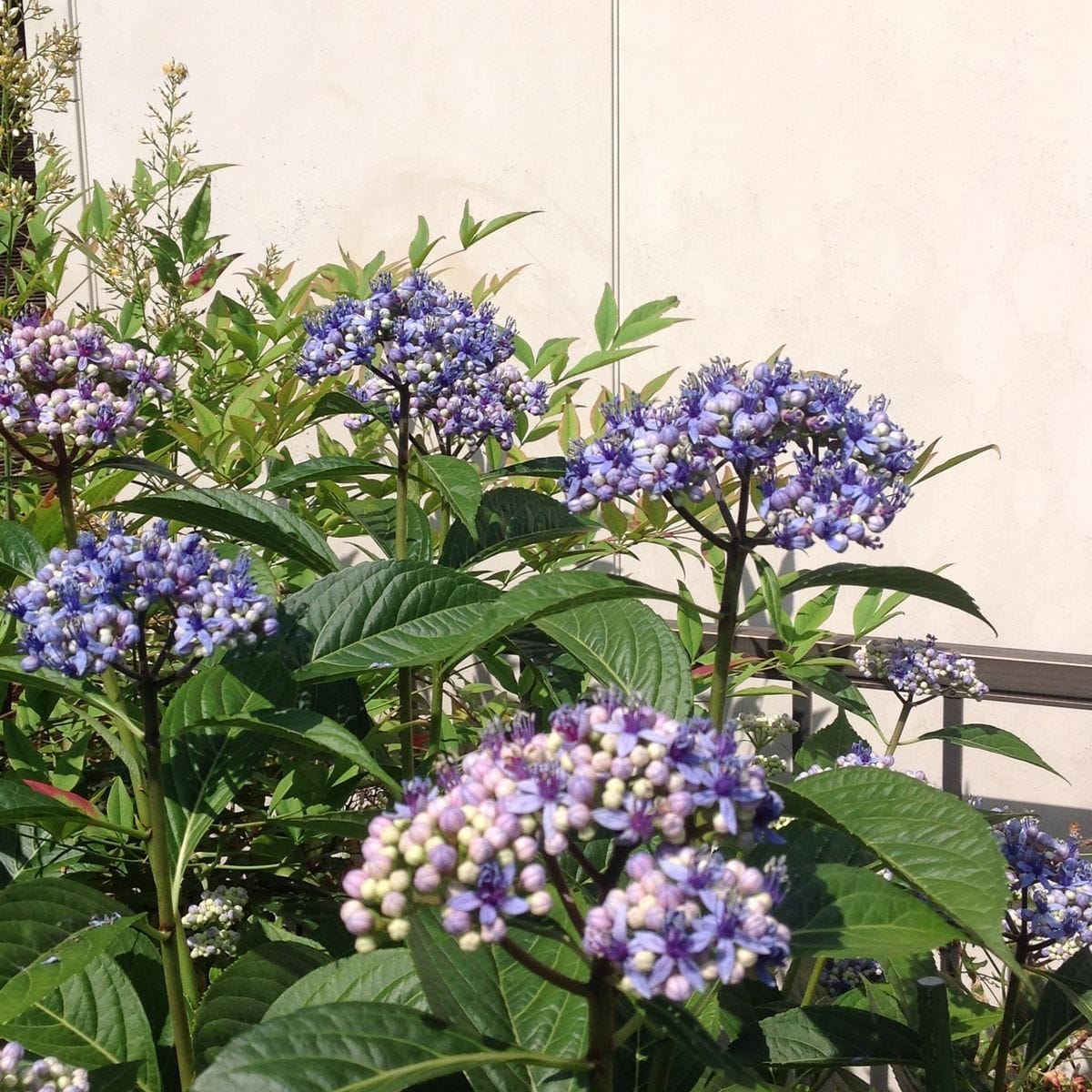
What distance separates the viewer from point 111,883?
1689 mm

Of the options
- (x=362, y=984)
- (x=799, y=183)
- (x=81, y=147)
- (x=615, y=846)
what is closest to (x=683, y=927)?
(x=615, y=846)

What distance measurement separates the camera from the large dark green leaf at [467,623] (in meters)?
→ 1.03

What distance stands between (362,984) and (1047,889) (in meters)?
0.97

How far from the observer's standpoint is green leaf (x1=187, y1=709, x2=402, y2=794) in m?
1.00

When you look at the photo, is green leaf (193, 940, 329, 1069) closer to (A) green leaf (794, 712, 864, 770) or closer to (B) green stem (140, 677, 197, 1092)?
(B) green stem (140, 677, 197, 1092)

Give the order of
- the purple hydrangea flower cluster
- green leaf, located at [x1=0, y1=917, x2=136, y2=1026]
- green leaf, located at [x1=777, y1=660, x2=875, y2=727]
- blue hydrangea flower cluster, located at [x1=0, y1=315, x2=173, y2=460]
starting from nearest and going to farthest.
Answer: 1. the purple hydrangea flower cluster
2. green leaf, located at [x1=0, y1=917, x2=136, y2=1026]
3. blue hydrangea flower cluster, located at [x1=0, y1=315, x2=173, y2=460]
4. green leaf, located at [x1=777, y1=660, x2=875, y2=727]

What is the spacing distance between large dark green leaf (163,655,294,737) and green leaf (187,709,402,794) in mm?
47

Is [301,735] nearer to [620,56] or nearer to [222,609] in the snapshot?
[222,609]

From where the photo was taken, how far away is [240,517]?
1.20 metres

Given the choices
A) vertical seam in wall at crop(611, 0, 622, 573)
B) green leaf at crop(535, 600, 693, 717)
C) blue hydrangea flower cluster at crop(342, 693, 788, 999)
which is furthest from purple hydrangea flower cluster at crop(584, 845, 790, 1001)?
vertical seam in wall at crop(611, 0, 622, 573)

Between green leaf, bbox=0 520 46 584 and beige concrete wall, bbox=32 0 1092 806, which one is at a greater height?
beige concrete wall, bbox=32 0 1092 806

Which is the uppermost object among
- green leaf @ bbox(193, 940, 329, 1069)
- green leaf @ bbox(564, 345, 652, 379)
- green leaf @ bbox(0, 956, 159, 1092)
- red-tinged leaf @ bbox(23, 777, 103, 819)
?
green leaf @ bbox(564, 345, 652, 379)

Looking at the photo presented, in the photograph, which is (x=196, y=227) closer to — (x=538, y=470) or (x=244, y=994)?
(x=538, y=470)

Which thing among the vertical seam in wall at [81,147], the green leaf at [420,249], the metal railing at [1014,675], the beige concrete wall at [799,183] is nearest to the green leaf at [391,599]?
the green leaf at [420,249]
